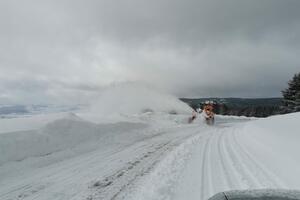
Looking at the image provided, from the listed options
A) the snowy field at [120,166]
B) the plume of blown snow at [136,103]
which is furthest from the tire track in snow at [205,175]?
the plume of blown snow at [136,103]

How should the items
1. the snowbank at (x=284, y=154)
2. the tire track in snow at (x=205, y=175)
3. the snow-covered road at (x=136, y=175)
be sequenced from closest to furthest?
the snow-covered road at (x=136, y=175)
the tire track in snow at (x=205, y=175)
the snowbank at (x=284, y=154)

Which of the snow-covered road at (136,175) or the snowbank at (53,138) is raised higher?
the snowbank at (53,138)

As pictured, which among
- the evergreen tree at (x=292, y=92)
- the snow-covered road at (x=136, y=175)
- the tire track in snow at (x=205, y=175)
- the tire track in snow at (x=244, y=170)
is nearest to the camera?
the snow-covered road at (x=136, y=175)

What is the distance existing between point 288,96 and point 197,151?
3907cm

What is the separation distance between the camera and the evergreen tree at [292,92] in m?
42.3

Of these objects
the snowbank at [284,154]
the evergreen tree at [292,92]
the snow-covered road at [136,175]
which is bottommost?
the snow-covered road at [136,175]

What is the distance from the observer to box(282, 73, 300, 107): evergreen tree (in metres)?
42.3

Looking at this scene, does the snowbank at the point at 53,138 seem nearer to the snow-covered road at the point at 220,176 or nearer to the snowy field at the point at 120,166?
the snowy field at the point at 120,166

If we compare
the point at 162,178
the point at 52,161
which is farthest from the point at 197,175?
the point at 52,161

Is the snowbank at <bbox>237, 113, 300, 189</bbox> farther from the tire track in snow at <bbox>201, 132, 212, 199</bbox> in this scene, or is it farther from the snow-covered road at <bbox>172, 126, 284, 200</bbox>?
the tire track in snow at <bbox>201, 132, 212, 199</bbox>

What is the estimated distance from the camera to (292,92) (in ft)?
144

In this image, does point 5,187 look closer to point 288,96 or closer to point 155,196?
point 155,196

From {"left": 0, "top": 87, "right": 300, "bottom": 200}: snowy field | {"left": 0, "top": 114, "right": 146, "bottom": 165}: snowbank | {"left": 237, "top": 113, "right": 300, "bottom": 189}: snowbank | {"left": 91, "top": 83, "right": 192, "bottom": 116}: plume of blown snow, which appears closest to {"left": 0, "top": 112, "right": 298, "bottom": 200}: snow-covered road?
{"left": 0, "top": 87, "right": 300, "bottom": 200}: snowy field

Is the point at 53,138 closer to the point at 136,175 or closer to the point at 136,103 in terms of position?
the point at 136,175
